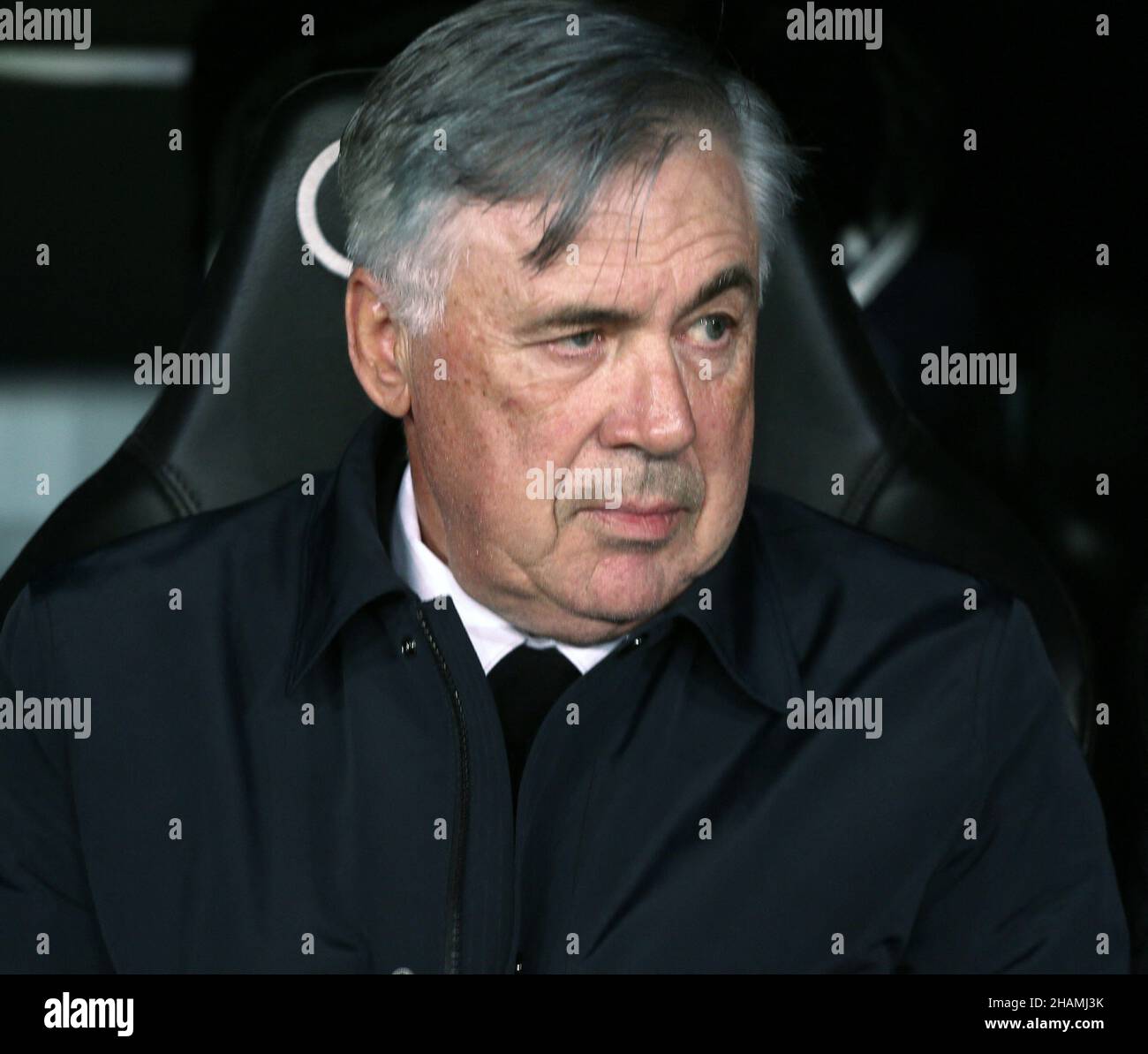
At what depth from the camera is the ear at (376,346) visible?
1.55 meters

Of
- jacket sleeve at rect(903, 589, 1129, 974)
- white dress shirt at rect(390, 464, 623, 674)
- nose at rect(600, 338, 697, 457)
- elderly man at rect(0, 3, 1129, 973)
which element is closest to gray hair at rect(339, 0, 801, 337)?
elderly man at rect(0, 3, 1129, 973)

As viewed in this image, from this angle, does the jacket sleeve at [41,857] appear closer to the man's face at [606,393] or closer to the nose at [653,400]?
the man's face at [606,393]

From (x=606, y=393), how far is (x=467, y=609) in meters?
0.25

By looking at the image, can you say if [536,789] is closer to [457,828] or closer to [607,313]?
[457,828]

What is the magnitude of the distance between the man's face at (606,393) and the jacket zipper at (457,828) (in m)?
0.08

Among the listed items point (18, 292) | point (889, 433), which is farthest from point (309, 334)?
point (18, 292)

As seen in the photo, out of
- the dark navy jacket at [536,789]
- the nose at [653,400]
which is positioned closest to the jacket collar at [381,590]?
the dark navy jacket at [536,789]

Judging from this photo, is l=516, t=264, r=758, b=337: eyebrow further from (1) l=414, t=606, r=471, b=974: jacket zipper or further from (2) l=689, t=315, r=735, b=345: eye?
(1) l=414, t=606, r=471, b=974: jacket zipper

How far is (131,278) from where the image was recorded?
2332mm

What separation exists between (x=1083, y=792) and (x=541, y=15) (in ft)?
2.48

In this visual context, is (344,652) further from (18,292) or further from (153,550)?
(18,292)

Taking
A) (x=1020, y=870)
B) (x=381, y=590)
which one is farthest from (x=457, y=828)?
(x=1020, y=870)

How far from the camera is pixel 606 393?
1.43m

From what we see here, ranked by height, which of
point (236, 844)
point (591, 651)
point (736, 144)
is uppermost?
point (736, 144)
